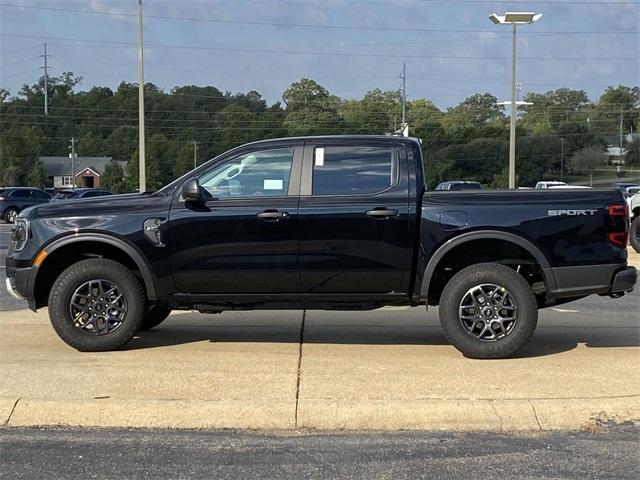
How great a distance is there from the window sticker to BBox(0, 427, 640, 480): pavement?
233 cm

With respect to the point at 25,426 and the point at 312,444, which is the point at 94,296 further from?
the point at 312,444

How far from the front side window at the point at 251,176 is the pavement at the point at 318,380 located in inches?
54.7

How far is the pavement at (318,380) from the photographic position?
4.75 m

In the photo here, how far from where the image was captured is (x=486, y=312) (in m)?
6.05

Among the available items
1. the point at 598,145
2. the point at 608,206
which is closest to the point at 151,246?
the point at 608,206

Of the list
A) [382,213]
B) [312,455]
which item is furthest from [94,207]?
[312,455]

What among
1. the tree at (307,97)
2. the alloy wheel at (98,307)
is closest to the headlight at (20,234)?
the alloy wheel at (98,307)

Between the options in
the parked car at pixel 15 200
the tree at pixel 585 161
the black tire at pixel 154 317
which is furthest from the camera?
the tree at pixel 585 161

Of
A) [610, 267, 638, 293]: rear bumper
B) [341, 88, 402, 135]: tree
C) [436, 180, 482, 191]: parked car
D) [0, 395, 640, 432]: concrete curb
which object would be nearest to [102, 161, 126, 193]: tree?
[341, 88, 402, 135]: tree

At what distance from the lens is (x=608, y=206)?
6.03 metres

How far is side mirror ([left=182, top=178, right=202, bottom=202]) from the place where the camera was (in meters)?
6.00

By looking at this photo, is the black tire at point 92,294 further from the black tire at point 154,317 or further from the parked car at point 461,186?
the parked car at point 461,186

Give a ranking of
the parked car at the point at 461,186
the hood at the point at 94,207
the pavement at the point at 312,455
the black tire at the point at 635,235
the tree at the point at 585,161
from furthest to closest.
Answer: the tree at the point at 585,161 → the black tire at the point at 635,235 → the parked car at the point at 461,186 → the hood at the point at 94,207 → the pavement at the point at 312,455

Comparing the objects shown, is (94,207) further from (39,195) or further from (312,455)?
(39,195)
